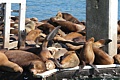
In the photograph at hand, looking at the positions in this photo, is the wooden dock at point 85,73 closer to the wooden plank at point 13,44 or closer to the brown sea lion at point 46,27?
the wooden plank at point 13,44

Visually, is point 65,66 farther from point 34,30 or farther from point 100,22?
point 34,30

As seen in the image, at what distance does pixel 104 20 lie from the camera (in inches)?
436

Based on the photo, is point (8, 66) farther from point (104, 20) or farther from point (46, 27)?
point (46, 27)

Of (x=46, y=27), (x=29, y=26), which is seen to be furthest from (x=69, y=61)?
(x=29, y=26)

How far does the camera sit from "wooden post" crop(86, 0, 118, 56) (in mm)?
10984

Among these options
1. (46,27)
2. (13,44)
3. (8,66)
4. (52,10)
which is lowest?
(8,66)

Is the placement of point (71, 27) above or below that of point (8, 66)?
above

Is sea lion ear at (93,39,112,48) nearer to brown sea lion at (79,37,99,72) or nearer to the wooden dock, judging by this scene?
brown sea lion at (79,37,99,72)

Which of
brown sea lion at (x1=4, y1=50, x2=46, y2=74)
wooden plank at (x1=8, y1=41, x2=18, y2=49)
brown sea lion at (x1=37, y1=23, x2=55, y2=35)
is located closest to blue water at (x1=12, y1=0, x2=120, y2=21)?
brown sea lion at (x1=37, y1=23, x2=55, y2=35)

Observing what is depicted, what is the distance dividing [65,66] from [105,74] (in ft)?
3.01

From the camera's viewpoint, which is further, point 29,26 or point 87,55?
point 29,26

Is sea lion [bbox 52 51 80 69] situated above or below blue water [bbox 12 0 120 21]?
Result: below

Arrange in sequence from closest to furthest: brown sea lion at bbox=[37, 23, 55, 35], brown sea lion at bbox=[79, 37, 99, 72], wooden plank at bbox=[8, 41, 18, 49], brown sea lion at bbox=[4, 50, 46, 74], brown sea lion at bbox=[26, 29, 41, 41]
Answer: brown sea lion at bbox=[4, 50, 46, 74], brown sea lion at bbox=[79, 37, 99, 72], wooden plank at bbox=[8, 41, 18, 49], brown sea lion at bbox=[26, 29, 41, 41], brown sea lion at bbox=[37, 23, 55, 35]

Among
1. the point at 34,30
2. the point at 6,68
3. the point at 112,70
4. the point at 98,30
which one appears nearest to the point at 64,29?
the point at 34,30
